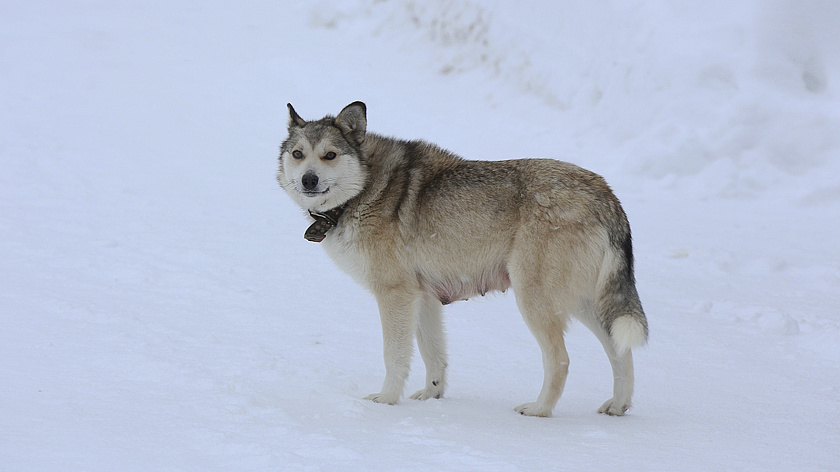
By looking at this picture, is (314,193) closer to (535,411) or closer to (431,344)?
(431,344)

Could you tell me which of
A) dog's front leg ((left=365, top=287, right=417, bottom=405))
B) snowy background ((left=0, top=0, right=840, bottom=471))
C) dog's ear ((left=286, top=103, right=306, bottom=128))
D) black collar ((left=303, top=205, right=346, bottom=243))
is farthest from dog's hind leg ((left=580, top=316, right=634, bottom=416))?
dog's ear ((left=286, top=103, right=306, bottom=128))

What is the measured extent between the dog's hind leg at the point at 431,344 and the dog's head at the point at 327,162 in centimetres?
95

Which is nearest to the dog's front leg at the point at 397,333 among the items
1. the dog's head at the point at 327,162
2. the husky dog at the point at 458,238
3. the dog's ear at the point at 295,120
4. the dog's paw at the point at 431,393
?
the husky dog at the point at 458,238

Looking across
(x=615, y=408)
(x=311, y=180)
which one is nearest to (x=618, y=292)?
(x=615, y=408)

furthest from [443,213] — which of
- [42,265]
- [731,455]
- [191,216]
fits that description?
[191,216]

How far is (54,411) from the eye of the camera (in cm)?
410

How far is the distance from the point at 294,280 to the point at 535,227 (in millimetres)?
3396

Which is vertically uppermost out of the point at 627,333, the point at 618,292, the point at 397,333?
the point at 618,292

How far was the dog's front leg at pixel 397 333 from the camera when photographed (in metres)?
5.08

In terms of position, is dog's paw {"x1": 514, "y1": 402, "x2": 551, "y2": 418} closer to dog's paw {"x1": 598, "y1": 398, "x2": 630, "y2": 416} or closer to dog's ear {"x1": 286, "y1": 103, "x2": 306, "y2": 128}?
dog's paw {"x1": 598, "y1": 398, "x2": 630, "y2": 416}

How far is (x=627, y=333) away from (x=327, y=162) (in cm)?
230

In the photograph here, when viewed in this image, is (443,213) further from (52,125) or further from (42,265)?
(52,125)

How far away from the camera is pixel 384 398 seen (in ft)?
16.5

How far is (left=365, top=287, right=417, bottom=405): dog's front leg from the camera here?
16.7 feet
